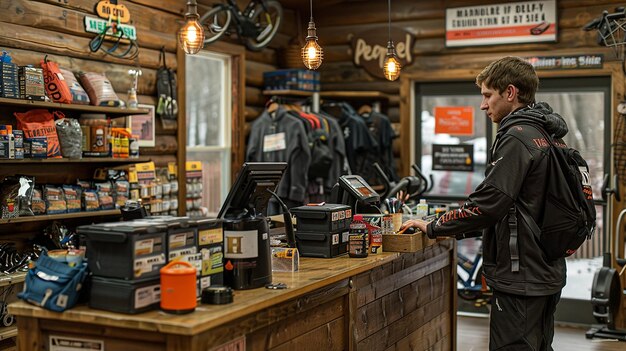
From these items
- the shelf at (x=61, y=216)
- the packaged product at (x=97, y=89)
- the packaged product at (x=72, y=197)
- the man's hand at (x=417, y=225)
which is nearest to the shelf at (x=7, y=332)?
the shelf at (x=61, y=216)

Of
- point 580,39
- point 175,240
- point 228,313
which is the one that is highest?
point 580,39

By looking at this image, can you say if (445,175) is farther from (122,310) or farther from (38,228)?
(122,310)

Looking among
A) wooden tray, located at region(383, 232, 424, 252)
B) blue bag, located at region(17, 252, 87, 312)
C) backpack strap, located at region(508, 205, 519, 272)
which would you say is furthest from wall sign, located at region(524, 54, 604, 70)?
blue bag, located at region(17, 252, 87, 312)

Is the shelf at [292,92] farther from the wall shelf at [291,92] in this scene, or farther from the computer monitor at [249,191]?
the computer monitor at [249,191]

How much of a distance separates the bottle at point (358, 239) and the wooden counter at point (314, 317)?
0.07 metres

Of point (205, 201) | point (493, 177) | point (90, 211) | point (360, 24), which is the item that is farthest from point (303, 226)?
point (360, 24)

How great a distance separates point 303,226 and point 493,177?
1.04m

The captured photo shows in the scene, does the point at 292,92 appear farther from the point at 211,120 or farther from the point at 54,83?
the point at 54,83

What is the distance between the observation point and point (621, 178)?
7.04 metres

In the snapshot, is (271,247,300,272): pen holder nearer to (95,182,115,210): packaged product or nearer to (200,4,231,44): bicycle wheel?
(95,182,115,210): packaged product

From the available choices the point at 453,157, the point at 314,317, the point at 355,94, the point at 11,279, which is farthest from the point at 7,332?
the point at 453,157

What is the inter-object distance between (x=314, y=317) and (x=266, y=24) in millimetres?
4549

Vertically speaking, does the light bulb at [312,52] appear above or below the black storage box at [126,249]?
above

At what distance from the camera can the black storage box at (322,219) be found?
4.02 metres
